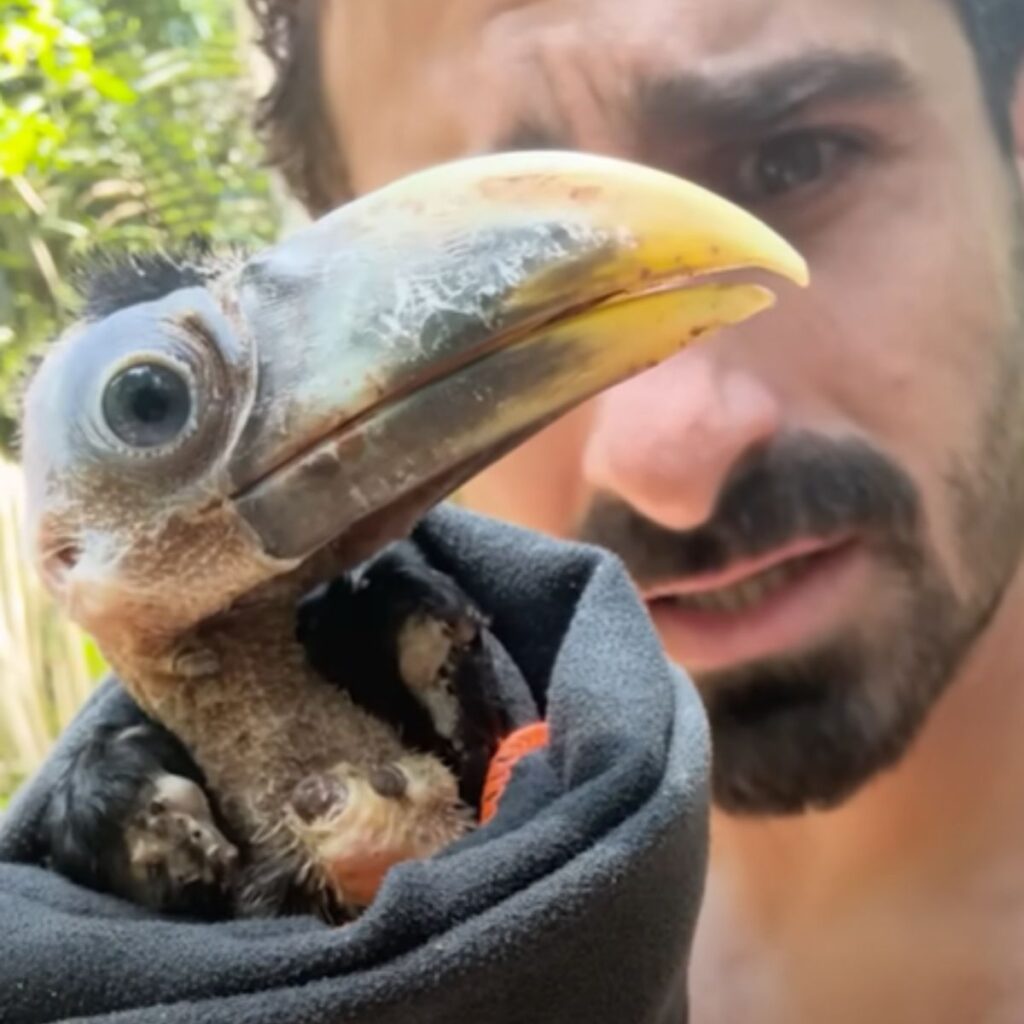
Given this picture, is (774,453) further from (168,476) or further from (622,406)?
(168,476)

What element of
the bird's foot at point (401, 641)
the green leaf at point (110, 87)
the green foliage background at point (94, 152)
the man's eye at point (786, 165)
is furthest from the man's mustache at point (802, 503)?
the green leaf at point (110, 87)

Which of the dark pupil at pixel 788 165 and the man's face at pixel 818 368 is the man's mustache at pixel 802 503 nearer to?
the man's face at pixel 818 368

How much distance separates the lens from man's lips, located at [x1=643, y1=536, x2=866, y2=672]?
2.04 ft

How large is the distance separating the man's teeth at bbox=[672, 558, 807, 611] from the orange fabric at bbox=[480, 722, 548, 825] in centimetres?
25

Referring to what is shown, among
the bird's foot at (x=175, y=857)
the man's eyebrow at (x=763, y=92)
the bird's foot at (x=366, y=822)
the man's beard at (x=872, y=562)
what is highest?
the man's eyebrow at (x=763, y=92)

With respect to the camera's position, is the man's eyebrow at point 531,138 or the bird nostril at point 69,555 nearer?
the bird nostril at point 69,555

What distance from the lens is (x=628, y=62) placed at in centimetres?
62

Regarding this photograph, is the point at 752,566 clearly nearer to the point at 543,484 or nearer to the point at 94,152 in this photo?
the point at 543,484

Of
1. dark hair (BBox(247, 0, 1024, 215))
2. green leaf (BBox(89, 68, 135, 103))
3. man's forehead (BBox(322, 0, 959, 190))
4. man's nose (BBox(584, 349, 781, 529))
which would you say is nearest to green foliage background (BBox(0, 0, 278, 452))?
green leaf (BBox(89, 68, 135, 103))

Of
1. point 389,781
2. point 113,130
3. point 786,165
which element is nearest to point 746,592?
point 786,165

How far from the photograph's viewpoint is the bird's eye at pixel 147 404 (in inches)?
13.8

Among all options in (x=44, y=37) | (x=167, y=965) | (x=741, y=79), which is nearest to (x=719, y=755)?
(x=741, y=79)

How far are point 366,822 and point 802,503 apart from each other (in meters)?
0.30

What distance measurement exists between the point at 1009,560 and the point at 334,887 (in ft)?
1.26
